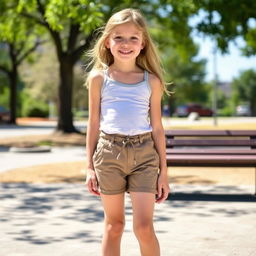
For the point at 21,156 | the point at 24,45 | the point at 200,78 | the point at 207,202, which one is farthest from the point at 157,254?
the point at 200,78

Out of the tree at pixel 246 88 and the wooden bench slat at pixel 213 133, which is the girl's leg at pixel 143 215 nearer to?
the wooden bench slat at pixel 213 133

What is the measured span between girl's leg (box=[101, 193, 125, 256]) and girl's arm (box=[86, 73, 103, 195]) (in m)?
0.10

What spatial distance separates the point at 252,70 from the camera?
8156cm

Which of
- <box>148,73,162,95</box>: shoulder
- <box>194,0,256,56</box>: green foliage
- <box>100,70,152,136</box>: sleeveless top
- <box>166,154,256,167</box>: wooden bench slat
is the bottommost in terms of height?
<box>166,154,256,167</box>: wooden bench slat

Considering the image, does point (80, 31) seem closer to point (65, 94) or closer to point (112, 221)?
point (65, 94)

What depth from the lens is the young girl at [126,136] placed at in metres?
3.43

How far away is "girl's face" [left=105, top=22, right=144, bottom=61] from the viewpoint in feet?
11.6

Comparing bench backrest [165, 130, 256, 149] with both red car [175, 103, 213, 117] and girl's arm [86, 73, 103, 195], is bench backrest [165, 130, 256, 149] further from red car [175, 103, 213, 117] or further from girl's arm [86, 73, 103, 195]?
red car [175, 103, 213, 117]

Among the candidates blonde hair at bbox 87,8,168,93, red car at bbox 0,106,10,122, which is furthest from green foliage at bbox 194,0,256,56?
red car at bbox 0,106,10,122

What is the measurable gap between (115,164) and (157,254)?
59 centimetres

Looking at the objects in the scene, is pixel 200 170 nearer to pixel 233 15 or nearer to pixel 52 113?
pixel 233 15

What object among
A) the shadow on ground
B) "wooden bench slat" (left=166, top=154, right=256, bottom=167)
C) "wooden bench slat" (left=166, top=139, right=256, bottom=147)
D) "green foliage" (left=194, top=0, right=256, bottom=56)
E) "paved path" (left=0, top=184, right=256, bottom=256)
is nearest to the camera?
"paved path" (left=0, top=184, right=256, bottom=256)

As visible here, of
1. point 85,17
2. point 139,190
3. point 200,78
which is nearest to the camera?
point 139,190

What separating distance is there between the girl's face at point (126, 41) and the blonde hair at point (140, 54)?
37mm
